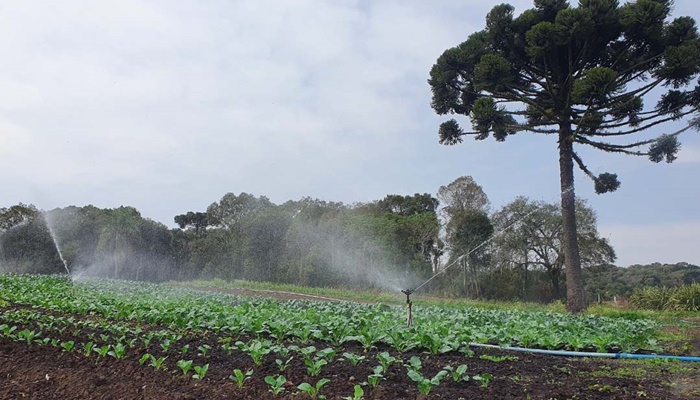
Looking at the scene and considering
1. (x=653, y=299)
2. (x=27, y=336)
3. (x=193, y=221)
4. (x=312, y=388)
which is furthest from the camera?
(x=193, y=221)

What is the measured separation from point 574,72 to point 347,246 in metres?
15.1

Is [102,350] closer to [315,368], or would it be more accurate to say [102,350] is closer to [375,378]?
[315,368]

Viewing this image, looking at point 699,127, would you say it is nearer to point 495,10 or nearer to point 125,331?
point 495,10

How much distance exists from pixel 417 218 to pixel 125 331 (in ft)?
74.7

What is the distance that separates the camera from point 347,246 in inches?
1113

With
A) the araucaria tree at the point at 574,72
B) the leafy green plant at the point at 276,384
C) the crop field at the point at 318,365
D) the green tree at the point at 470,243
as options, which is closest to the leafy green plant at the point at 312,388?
the crop field at the point at 318,365

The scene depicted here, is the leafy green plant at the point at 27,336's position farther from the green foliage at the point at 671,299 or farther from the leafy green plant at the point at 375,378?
the green foliage at the point at 671,299

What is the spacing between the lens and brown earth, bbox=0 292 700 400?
12.1 ft

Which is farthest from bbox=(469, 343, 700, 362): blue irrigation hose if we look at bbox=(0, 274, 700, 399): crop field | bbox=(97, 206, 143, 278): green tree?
bbox=(97, 206, 143, 278): green tree

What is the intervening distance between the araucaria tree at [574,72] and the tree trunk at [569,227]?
3 centimetres

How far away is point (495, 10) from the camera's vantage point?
56.3 ft

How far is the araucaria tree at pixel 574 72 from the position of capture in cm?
1481

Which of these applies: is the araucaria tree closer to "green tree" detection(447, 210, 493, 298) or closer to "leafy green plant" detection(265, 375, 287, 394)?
"green tree" detection(447, 210, 493, 298)

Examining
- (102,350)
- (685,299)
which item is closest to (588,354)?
(102,350)
